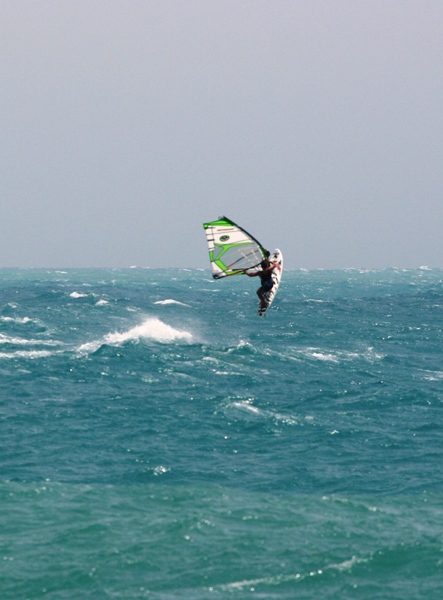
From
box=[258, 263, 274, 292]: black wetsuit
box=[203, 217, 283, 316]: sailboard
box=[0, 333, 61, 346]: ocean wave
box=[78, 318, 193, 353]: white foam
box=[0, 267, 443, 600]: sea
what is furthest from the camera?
box=[78, 318, 193, 353]: white foam

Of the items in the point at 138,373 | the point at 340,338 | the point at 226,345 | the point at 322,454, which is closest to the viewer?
the point at 322,454

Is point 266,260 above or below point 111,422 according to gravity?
above

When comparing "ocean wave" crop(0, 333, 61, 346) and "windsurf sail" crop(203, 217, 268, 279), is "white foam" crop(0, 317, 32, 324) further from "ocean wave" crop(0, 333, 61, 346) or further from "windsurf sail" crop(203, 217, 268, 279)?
"windsurf sail" crop(203, 217, 268, 279)

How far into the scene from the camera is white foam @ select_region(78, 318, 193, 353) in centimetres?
6367

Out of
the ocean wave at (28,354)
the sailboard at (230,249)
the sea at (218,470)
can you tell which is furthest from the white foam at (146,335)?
the sailboard at (230,249)

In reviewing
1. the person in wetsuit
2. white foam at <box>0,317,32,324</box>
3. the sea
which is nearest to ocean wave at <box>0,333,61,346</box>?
the sea

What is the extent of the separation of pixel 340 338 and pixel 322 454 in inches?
1409

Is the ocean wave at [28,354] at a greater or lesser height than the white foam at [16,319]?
lesser

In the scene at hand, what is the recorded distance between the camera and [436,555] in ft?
88.3

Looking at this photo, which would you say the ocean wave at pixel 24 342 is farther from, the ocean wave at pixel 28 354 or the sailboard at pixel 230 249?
the sailboard at pixel 230 249

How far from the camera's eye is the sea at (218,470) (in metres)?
25.6

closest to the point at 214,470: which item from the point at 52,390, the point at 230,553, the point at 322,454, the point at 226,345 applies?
the point at 322,454

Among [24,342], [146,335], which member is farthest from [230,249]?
[146,335]

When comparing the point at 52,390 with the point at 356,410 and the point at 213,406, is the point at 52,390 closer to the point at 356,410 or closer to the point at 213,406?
the point at 213,406
